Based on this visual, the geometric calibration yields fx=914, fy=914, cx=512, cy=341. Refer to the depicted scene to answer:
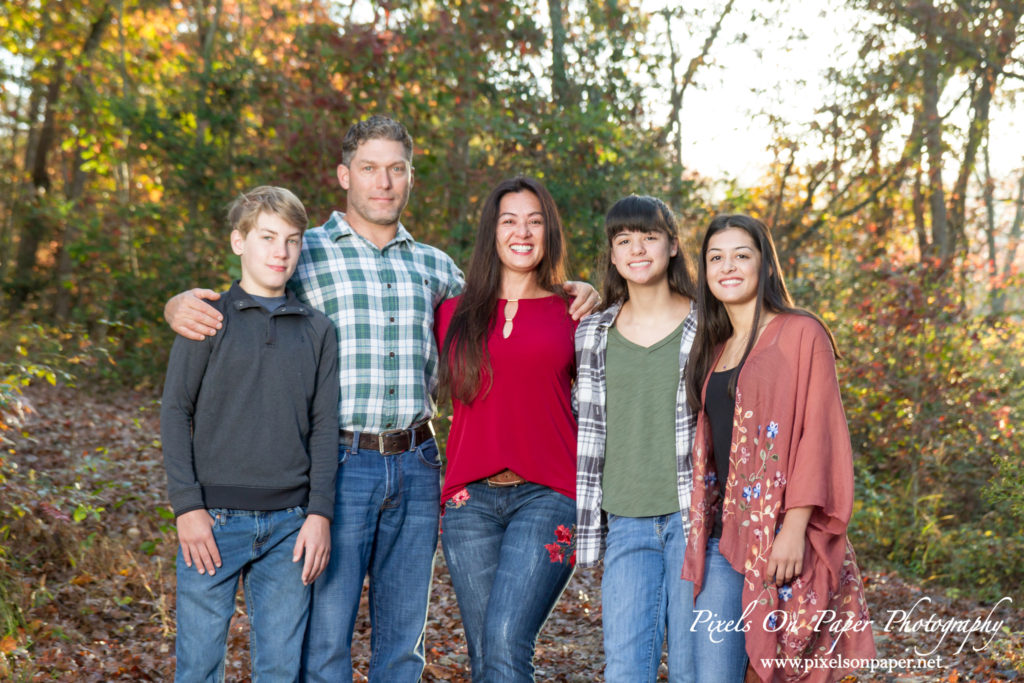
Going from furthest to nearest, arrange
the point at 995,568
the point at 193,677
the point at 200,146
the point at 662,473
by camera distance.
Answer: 1. the point at 200,146
2. the point at 995,568
3. the point at 662,473
4. the point at 193,677

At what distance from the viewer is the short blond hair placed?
339 cm

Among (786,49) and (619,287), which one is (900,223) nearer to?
(786,49)

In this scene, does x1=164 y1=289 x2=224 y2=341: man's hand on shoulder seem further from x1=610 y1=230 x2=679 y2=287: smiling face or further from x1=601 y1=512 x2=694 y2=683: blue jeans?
x1=601 y1=512 x2=694 y2=683: blue jeans

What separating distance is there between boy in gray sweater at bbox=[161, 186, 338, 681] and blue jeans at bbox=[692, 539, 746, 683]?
1328 millimetres

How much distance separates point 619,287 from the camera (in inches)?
146

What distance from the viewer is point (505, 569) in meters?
3.35

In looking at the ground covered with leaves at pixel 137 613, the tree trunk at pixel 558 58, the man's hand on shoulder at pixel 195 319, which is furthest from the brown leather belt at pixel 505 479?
the tree trunk at pixel 558 58

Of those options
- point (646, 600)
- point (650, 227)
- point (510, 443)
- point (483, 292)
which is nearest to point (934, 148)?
point (650, 227)

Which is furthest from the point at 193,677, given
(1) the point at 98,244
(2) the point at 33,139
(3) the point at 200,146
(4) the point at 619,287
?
(2) the point at 33,139

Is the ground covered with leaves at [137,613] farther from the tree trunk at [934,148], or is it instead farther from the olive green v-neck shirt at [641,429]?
the tree trunk at [934,148]

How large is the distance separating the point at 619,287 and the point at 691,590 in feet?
4.05

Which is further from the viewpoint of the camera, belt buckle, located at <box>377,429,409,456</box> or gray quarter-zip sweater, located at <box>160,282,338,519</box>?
belt buckle, located at <box>377,429,409,456</box>

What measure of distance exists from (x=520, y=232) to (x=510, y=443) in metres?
0.88

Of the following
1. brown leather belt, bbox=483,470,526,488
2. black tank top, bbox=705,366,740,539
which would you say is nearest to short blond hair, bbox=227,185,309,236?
brown leather belt, bbox=483,470,526,488
